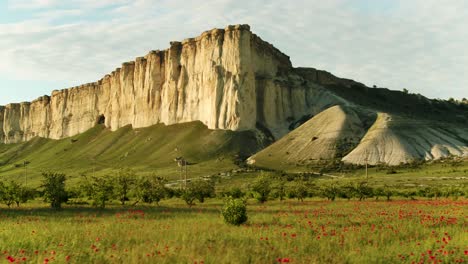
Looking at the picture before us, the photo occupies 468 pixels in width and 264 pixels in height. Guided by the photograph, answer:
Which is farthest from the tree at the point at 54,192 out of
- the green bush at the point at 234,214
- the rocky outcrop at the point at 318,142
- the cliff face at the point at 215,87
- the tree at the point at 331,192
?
the cliff face at the point at 215,87

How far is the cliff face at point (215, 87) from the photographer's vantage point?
450ft

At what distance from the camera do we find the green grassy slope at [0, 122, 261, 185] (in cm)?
11950

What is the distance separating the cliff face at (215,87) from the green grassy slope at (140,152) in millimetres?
5569

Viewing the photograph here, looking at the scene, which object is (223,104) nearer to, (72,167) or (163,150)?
(163,150)

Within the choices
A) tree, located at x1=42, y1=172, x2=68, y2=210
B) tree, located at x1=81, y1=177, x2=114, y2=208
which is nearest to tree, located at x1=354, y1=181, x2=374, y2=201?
tree, located at x1=81, y1=177, x2=114, y2=208

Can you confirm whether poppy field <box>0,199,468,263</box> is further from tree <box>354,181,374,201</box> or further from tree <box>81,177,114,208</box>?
tree <box>354,181,374,201</box>

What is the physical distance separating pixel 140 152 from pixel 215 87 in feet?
90.2

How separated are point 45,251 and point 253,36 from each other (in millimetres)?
137314

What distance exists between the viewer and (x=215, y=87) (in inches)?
5512

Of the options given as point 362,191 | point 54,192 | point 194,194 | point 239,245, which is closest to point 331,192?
point 362,191

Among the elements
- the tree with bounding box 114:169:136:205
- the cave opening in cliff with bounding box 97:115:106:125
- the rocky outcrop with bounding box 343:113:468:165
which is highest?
the cave opening in cliff with bounding box 97:115:106:125

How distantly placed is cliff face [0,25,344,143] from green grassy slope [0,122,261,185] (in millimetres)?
5569

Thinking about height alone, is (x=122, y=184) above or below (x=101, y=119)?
below

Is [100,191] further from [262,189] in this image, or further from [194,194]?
[262,189]
